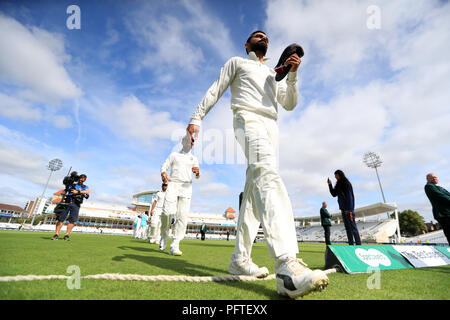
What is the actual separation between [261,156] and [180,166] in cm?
390

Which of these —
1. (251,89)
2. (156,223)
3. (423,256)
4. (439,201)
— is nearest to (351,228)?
(423,256)

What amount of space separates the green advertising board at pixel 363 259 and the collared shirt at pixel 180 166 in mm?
3573

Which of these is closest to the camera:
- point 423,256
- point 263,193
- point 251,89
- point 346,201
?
point 263,193

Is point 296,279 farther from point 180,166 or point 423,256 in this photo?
point 180,166

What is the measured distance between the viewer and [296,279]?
142cm

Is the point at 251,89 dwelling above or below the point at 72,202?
above

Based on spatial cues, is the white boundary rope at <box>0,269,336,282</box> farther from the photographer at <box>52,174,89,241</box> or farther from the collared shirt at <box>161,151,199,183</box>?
the photographer at <box>52,174,89,241</box>

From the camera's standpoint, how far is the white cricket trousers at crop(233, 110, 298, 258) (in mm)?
1719
